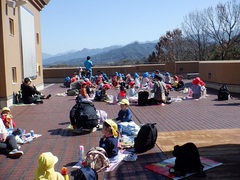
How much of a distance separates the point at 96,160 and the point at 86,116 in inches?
123

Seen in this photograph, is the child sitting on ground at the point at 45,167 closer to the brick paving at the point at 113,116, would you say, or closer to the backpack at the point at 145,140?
the brick paving at the point at 113,116

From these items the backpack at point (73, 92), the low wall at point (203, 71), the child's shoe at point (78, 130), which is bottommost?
the child's shoe at point (78, 130)

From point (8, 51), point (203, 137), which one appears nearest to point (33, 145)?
point (203, 137)

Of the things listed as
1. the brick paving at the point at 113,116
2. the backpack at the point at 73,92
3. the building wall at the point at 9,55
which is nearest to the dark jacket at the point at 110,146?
the brick paving at the point at 113,116

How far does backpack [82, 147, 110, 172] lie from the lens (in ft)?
22.1

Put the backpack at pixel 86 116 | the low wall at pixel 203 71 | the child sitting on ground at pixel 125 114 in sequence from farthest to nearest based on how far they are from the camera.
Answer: the low wall at pixel 203 71, the child sitting on ground at pixel 125 114, the backpack at pixel 86 116

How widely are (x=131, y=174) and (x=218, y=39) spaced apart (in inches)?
1424

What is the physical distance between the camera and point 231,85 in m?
20.7

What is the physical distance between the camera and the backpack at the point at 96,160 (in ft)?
22.1

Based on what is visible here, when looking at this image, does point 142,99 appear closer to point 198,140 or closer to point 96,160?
point 198,140

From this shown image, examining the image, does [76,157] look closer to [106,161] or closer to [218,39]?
[106,161]

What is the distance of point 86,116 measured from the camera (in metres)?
9.81

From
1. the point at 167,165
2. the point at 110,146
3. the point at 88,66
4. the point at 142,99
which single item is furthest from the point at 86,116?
the point at 88,66

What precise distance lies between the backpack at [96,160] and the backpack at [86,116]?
303 cm
